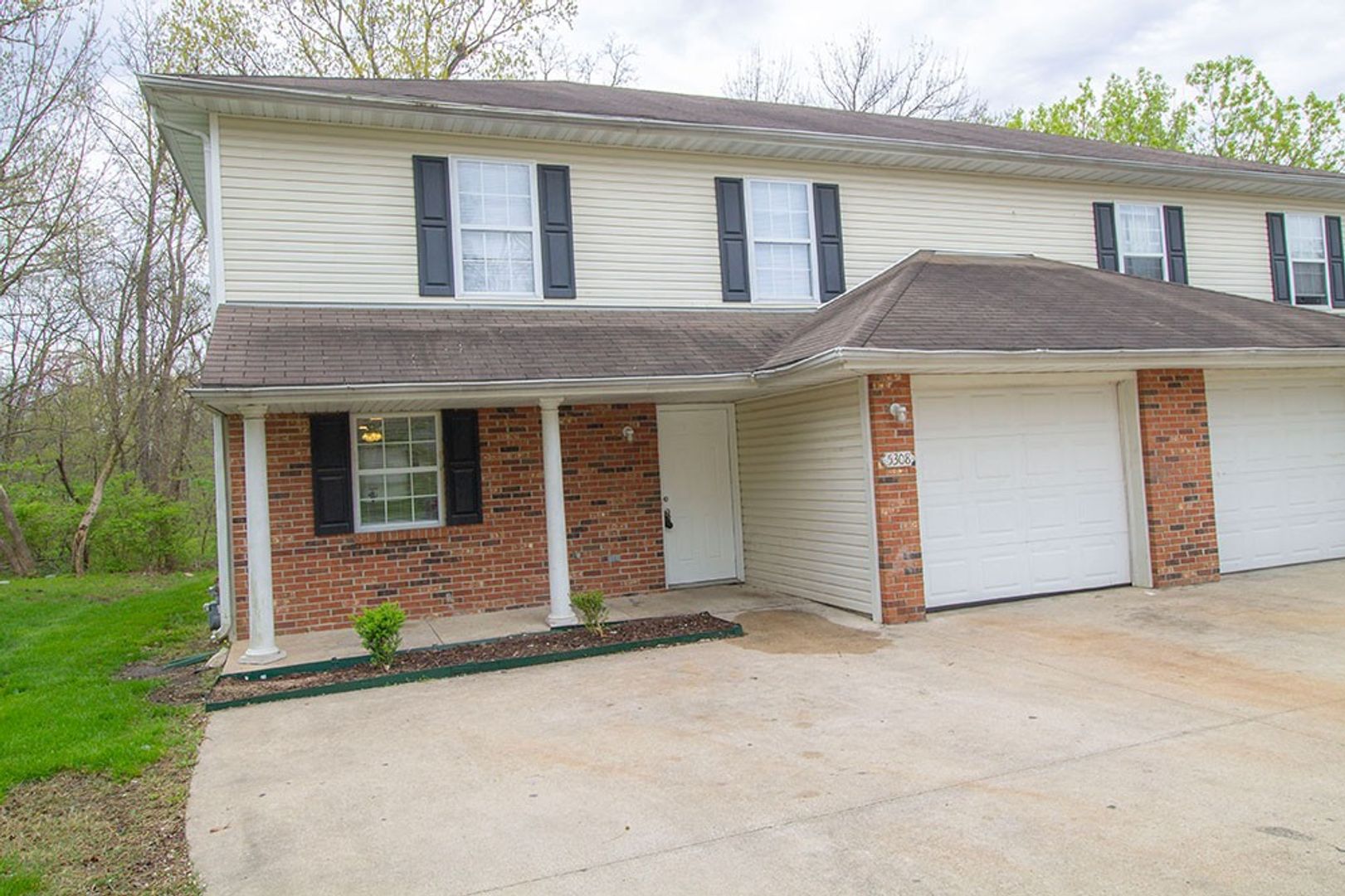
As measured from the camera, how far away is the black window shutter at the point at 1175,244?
11.9 meters

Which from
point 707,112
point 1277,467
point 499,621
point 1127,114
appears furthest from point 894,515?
point 1127,114

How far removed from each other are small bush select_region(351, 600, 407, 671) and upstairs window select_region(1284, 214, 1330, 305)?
13.3 m

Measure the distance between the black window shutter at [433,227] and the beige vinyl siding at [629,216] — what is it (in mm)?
105

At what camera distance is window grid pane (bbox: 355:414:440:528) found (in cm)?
855

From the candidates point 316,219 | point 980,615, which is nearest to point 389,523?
point 316,219

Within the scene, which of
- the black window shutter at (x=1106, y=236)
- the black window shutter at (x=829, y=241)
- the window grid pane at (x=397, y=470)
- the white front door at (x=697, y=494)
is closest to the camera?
the window grid pane at (x=397, y=470)

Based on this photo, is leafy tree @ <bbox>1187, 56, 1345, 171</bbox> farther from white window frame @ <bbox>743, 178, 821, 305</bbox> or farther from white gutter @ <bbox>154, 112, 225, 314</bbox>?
white gutter @ <bbox>154, 112, 225, 314</bbox>

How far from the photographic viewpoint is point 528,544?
29.5 feet

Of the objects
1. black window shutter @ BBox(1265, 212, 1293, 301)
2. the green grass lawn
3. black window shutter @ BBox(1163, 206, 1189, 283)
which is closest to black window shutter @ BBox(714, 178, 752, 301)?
black window shutter @ BBox(1163, 206, 1189, 283)

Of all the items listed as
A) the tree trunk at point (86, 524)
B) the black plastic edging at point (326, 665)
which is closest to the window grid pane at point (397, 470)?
the black plastic edging at point (326, 665)

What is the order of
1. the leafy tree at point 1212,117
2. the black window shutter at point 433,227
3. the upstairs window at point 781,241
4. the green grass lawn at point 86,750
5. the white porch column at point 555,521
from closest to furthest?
the green grass lawn at point 86,750
the white porch column at point 555,521
the black window shutter at point 433,227
the upstairs window at point 781,241
the leafy tree at point 1212,117

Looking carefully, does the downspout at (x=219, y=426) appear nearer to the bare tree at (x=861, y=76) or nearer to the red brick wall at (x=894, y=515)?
the red brick wall at (x=894, y=515)

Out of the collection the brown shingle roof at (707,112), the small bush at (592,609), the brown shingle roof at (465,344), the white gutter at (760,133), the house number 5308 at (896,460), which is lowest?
the small bush at (592,609)

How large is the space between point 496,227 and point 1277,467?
9.22 meters
